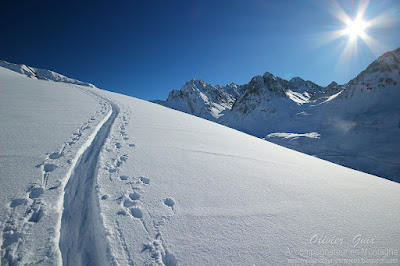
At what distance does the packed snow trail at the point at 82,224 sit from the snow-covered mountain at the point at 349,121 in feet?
110

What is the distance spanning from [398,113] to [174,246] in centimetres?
5117

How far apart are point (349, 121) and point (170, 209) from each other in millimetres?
51712

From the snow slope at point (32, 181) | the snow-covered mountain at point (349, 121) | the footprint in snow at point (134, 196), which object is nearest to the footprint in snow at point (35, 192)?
the snow slope at point (32, 181)

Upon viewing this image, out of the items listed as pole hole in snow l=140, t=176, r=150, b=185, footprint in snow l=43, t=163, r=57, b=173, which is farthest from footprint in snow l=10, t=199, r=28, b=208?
pole hole in snow l=140, t=176, r=150, b=185

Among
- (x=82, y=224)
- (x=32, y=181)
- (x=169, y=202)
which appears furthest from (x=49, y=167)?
(x=169, y=202)

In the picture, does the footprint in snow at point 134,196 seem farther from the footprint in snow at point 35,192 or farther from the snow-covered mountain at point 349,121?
the snow-covered mountain at point 349,121

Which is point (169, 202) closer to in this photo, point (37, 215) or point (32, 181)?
point (37, 215)

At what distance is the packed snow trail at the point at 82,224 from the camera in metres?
1.76

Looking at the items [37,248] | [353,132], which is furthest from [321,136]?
[37,248]

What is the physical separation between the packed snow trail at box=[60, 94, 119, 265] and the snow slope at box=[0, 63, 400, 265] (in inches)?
0.4

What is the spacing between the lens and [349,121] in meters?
38.8

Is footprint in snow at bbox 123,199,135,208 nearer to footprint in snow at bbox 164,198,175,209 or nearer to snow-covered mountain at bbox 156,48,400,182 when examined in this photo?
footprint in snow at bbox 164,198,175,209

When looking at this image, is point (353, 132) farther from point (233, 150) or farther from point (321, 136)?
point (233, 150)

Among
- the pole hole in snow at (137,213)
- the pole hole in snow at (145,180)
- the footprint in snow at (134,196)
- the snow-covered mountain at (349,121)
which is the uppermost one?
the snow-covered mountain at (349,121)
